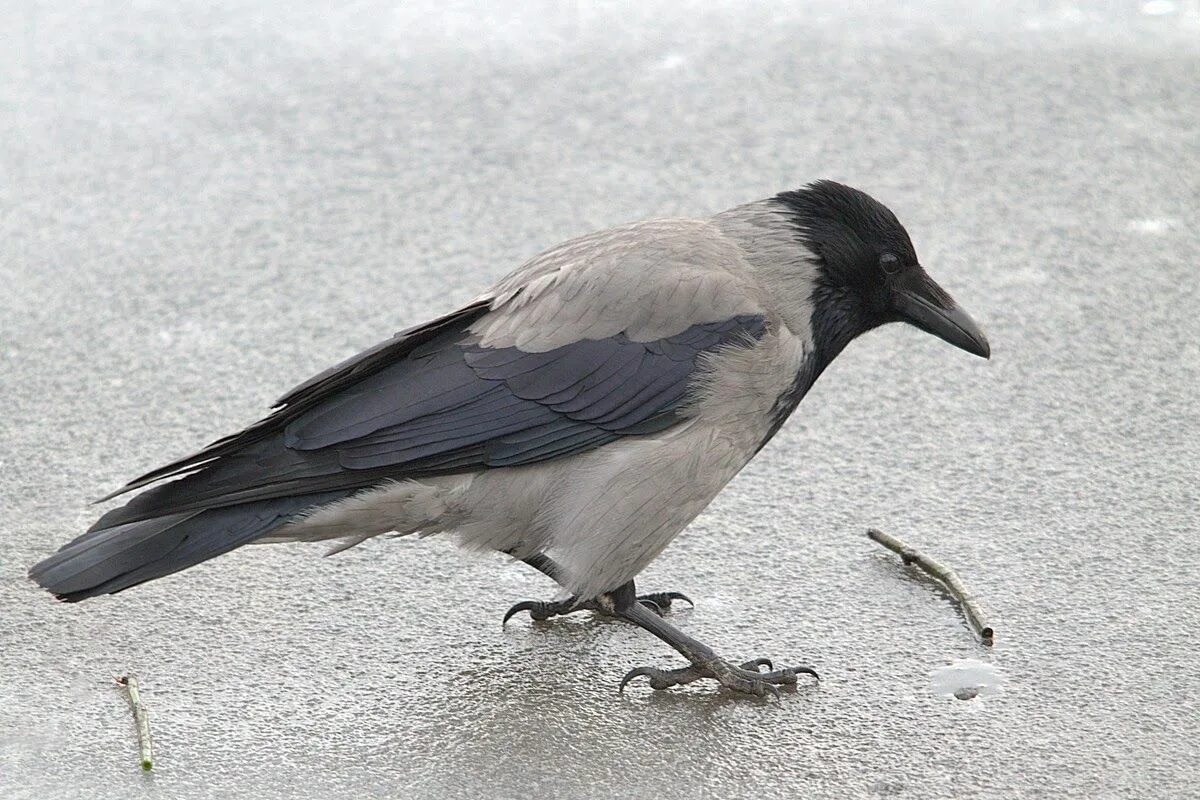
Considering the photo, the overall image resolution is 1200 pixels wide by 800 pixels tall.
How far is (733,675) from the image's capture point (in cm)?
371

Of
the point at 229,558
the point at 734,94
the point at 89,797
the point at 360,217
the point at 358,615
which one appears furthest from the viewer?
the point at 734,94

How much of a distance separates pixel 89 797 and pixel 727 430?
158cm

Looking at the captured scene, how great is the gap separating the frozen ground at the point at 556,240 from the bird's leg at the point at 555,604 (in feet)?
0.19

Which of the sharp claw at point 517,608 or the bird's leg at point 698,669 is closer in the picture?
the bird's leg at point 698,669

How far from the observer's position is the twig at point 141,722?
3342mm

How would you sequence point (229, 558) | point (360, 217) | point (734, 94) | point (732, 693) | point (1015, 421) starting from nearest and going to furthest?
point (732, 693), point (229, 558), point (1015, 421), point (360, 217), point (734, 94)

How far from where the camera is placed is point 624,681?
375cm

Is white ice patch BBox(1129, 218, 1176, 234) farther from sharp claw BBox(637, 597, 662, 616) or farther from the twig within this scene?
the twig

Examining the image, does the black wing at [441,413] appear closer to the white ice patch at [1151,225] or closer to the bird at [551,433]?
the bird at [551,433]

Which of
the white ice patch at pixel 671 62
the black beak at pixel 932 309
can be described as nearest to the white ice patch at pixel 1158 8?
the white ice patch at pixel 671 62

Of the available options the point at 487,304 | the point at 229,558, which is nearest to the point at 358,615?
the point at 229,558

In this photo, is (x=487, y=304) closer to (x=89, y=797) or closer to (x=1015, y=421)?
(x=89, y=797)

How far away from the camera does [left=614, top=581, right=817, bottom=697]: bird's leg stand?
12.1 feet

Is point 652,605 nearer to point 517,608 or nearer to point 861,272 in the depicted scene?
point 517,608
